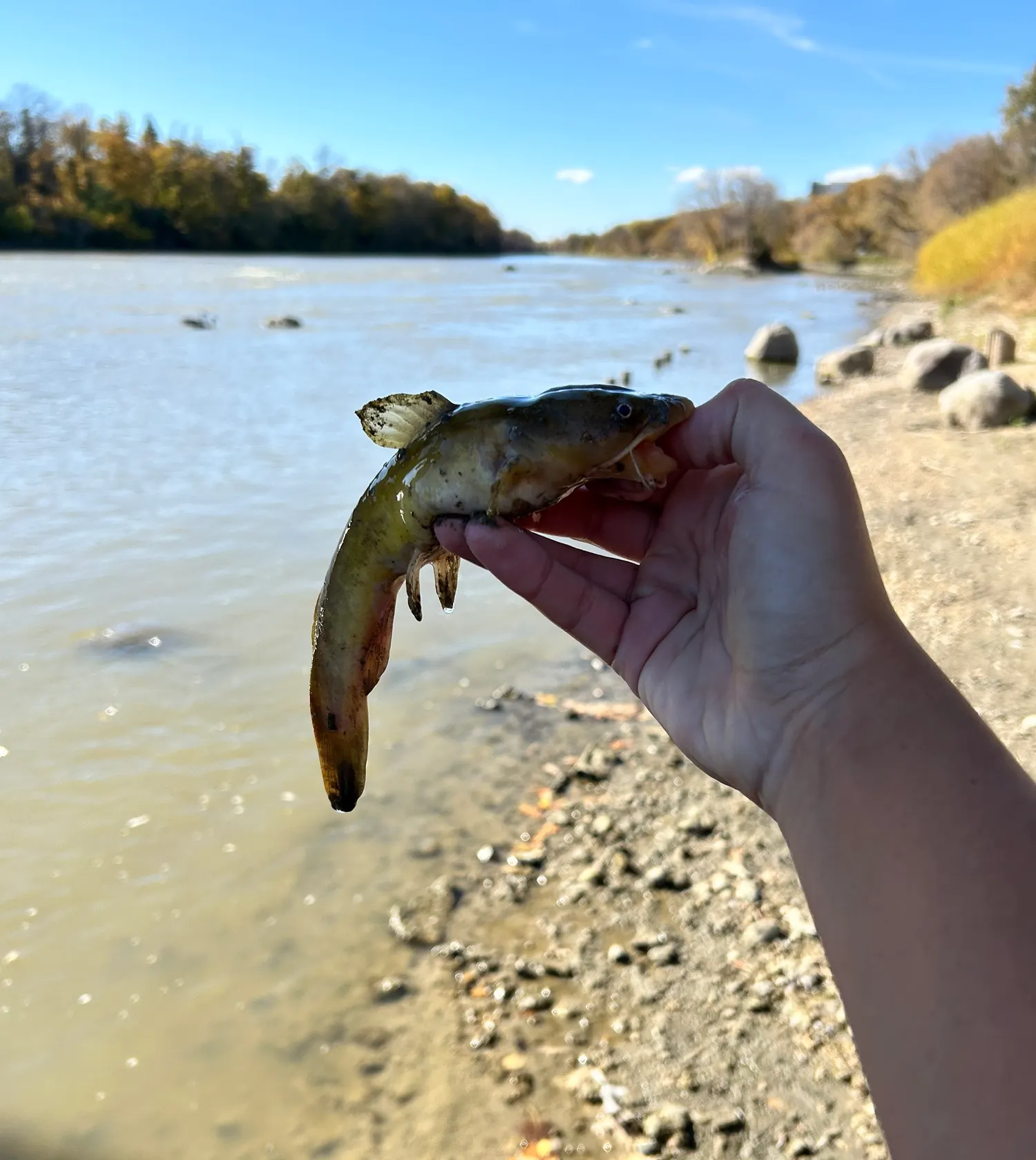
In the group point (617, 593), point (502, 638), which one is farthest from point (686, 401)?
point (502, 638)

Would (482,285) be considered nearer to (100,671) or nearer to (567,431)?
(100,671)

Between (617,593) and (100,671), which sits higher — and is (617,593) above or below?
above

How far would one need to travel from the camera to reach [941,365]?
13.8 metres

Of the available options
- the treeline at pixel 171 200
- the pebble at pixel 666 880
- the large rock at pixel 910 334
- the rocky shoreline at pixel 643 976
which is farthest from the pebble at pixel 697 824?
the treeline at pixel 171 200

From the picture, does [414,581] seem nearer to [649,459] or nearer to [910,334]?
[649,459]

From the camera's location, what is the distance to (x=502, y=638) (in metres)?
6.15

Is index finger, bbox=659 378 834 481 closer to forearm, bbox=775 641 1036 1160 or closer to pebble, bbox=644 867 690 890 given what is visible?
forearm, bbox=775 641 1036 1160

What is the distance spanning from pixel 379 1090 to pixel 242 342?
18811 millimetres

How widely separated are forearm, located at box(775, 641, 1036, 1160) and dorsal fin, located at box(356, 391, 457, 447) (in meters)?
1.26

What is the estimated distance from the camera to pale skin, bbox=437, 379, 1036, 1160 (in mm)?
1197

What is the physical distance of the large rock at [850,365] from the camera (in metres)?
16.9

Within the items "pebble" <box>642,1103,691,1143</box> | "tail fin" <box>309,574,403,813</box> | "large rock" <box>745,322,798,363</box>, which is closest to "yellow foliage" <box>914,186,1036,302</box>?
"large rock" <box>745,322,798,363</box>

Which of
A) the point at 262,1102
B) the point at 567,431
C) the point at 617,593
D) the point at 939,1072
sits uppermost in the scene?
the point at 567,431

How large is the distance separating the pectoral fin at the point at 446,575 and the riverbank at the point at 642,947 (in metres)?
1.54
